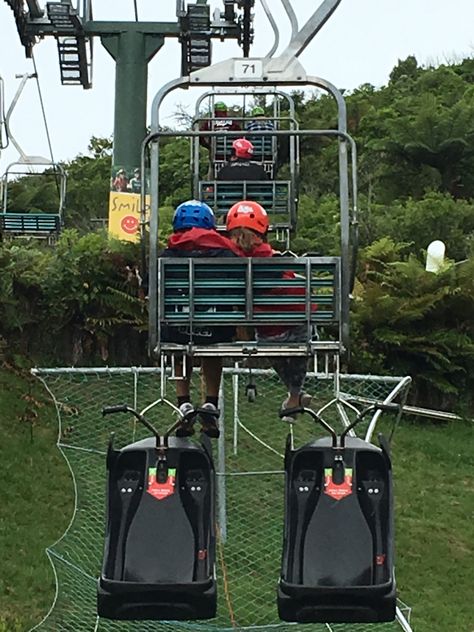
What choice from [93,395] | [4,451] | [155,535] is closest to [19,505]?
[4,451]

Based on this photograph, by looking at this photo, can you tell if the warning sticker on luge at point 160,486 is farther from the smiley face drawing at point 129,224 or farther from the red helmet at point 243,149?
the smiley face drawing at point 129,224

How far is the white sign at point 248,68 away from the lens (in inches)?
201

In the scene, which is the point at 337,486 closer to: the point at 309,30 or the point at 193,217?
the point at 193,217

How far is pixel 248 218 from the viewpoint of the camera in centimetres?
536

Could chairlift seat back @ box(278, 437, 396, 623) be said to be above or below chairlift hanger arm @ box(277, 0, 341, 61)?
below

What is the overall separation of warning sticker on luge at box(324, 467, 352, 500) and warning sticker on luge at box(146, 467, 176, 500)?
62 cm

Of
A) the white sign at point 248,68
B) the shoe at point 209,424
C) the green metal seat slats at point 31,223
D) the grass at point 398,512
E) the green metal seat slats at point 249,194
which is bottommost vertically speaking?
the grass at point 398,512

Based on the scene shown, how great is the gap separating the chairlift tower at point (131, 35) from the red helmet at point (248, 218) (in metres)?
8.51

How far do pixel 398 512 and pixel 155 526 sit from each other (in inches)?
185

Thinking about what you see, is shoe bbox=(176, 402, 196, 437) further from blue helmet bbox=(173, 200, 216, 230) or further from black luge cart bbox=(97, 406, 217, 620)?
blue helmet bbox=(173, 200, 216, 230)

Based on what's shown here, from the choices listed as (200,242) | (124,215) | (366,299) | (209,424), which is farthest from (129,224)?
(200,242)

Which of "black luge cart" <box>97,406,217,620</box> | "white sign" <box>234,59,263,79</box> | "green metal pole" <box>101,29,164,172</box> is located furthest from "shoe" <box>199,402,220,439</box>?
"green metal pole" <box>101,29,164,172</box>

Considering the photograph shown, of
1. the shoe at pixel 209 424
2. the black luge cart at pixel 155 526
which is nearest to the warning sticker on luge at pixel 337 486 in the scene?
the black luge cart at pixel 155 526

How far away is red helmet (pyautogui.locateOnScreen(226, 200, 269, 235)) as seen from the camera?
536 cm
